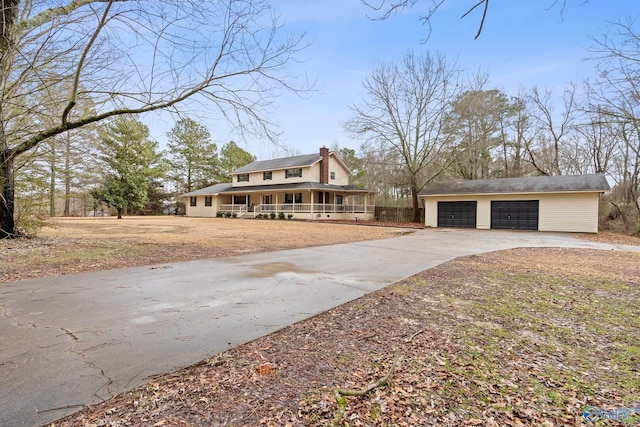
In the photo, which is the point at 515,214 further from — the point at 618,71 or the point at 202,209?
the point at 202,209

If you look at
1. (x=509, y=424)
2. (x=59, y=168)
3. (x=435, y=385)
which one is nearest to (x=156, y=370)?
(x=435, y=385)

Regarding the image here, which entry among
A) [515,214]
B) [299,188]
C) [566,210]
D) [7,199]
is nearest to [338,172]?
[299,188]

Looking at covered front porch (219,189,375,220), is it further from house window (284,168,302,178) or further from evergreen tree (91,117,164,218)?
evergreen tree (91,117,164,218)

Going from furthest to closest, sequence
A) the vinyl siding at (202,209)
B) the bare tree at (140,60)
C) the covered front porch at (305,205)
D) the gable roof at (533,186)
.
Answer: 1. the vinyl siding at (202,209)
2. the covered front porch at (305,205)
3. the gable roof at (533,186)
4. the bare tree at (140,60)

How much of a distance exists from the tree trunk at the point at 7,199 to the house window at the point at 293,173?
22659mm

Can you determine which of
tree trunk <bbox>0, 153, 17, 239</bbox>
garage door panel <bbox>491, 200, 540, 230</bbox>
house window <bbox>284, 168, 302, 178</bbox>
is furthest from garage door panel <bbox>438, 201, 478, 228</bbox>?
tree trunk <bbox>0, 153, 17, 239</bbox>

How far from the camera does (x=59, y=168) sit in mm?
11398

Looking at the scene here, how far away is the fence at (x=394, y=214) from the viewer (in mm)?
27016

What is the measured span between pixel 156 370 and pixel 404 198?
32.0 meters

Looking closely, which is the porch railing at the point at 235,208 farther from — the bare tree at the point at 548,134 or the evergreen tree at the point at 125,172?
the bare tree at the point at 548,134

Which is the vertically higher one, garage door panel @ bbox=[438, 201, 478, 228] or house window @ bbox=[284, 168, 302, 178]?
house window @ bbox=[284, 168, 302, 178]

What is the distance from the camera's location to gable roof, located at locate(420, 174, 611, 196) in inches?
698

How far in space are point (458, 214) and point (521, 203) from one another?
3.77m

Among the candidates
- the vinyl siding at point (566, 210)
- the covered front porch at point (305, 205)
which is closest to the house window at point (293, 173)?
the covered front porch at point (305, 205)
